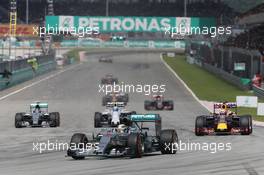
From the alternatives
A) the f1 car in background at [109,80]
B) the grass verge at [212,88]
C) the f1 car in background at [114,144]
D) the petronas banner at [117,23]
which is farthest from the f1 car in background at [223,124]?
the petronas banner at [117,23]

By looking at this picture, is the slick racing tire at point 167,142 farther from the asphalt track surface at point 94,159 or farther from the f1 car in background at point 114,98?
the f1 car in background at point 114,98

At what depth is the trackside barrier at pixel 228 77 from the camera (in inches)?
2288

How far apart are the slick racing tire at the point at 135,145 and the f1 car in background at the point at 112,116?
7426 millimetres

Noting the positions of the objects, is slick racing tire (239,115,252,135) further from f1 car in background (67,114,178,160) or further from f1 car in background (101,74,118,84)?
f1 car in background (101,74,118,84)

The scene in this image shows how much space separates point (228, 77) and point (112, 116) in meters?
40.5

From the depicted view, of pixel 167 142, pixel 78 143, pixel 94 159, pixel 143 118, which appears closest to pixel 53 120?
pixel 143 118

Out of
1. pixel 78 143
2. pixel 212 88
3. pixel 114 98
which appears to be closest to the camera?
pixel 78 143

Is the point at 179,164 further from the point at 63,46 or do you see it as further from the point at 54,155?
the point at 63,46

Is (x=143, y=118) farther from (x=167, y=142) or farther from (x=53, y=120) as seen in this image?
(x=53, y=120)

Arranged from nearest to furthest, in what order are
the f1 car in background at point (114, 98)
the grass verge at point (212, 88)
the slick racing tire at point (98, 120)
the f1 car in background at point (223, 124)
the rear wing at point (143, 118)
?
the rear wing at point (143, 118), the f1 car in background at point (223, 124), the slick racing tire at point (98, 120), the f1 car in background at point (114, 98), the grass verge at point (212, 88)

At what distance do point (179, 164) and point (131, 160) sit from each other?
1.34m

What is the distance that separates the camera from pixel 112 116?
93.5 ft

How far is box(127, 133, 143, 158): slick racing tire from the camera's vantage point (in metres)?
19.9

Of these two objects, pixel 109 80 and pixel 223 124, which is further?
pixel 109 80
